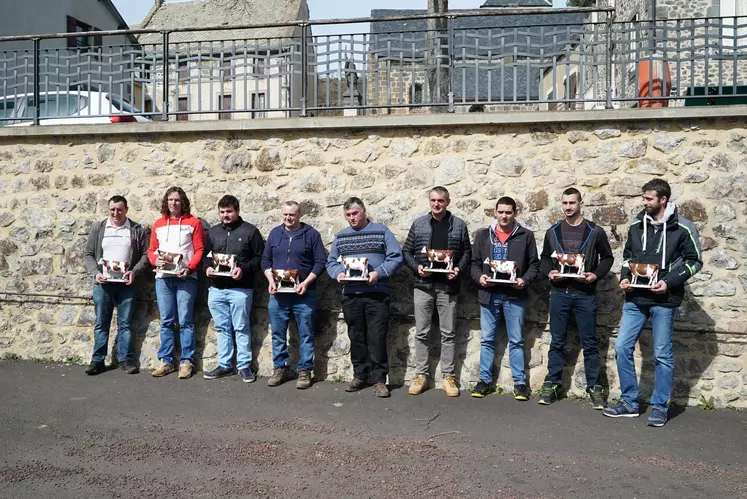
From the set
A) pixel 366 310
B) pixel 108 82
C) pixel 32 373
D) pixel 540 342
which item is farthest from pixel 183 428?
pixel 108 82

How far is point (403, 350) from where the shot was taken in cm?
796

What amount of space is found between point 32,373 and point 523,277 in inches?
207

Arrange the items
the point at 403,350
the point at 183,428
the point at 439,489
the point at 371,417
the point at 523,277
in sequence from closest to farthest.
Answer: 1. the point at 439,489
2. the point at 183,428
3. the point at 371,417
4. the point at 523,277
5. the point at 403,350

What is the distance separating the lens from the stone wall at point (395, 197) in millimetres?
7289

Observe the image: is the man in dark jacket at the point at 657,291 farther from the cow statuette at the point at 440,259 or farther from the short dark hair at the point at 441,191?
the short dark hair at the point at 441,191

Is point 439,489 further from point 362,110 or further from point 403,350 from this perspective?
point 362,110

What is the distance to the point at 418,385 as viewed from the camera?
24.6ft

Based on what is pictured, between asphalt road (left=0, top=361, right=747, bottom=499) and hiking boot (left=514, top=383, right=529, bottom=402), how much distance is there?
0.10 m

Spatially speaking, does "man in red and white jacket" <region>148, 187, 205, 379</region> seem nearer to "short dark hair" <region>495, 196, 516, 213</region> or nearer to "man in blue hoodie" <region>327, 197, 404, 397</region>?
"man in blue hoodie" <region>327, 197, 404, 397</region>

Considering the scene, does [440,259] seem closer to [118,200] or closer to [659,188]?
[659,188]

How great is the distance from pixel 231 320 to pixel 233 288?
361mm

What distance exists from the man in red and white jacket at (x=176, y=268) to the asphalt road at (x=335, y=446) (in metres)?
0.57

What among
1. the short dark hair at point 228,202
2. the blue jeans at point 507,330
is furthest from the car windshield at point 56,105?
the blue jeans at point 507,330

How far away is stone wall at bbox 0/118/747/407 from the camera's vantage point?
23.9 feet
